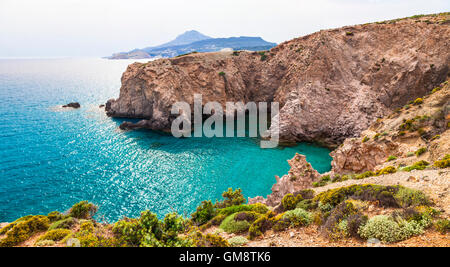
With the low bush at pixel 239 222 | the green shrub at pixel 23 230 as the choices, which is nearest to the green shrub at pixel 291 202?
the low bush at pixel 239 222

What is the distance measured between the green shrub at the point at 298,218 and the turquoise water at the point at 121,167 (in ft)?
29.0

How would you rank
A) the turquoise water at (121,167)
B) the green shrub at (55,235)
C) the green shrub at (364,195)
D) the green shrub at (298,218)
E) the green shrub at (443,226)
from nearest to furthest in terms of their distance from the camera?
the green shrub at (443,226), the green shrub at (364,195), the green shrub at (298,218), the green shrub at (55,235), the turquoise water at (121,167)

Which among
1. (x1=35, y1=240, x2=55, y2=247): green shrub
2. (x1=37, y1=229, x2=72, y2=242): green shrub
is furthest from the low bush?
(x1=35, y1=240, x2=55, y2=247): green shrub

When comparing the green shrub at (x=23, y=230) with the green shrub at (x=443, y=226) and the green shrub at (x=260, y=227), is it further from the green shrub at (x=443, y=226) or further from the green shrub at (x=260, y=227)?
the green shrub at (x=443, y=226)

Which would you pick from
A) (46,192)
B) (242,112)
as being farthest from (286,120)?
(46,192)

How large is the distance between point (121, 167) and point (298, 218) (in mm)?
31719

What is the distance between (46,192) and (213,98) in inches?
1689

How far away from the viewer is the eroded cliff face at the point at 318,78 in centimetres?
4441

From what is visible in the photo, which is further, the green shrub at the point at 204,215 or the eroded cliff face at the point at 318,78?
the eroded cliff face at the point at 318,78

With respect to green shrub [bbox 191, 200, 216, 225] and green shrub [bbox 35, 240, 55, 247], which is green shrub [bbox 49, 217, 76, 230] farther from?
green shrub [bbox 191, 200, 216, 225]

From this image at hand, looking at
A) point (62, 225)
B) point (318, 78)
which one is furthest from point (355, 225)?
point (318, 78)

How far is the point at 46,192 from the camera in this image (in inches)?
1151

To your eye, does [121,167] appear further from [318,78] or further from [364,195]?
[318,78]
